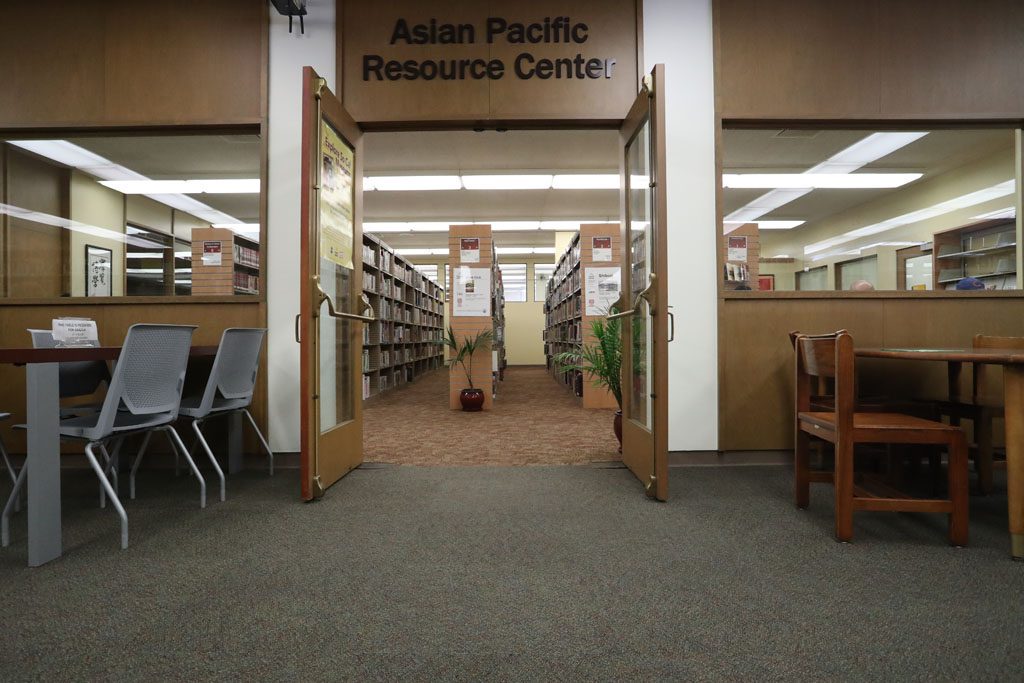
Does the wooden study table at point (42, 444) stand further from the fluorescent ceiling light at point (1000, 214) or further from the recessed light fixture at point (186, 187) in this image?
the recessed light fixture at point (186, 187)

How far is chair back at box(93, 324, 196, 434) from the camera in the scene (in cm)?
205

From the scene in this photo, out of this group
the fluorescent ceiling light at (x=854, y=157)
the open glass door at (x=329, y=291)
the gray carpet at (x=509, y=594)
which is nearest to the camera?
the gray carpet at (x=509, y=594)

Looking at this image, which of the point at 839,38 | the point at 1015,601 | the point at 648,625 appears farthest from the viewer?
the point at 839,38

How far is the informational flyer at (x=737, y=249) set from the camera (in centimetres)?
362

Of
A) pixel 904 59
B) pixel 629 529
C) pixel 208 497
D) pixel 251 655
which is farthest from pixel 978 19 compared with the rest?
pixel 208 497

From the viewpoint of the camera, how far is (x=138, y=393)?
2.17 m

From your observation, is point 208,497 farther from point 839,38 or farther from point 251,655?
point 839,38

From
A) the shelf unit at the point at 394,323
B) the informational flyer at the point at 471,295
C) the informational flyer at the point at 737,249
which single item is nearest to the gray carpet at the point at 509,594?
the informational flyer at the point at 737,249

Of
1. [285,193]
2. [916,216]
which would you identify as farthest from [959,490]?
[916,216]

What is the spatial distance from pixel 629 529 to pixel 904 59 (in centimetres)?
353

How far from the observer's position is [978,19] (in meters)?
3.31

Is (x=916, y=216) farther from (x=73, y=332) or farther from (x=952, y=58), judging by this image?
(x=73, y=332)

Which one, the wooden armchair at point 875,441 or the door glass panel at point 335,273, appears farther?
the door glass panel at point 335,273

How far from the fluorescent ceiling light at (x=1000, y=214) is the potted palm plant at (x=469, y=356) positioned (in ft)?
15.8
